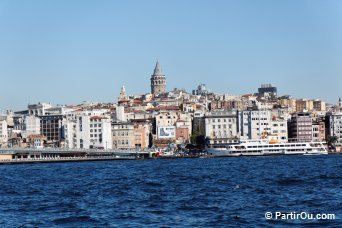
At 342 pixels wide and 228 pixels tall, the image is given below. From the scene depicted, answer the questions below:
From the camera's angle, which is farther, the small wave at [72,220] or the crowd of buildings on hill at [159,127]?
the crowd of buildings on hill at [159,127]

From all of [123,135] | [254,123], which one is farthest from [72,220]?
[123,135]

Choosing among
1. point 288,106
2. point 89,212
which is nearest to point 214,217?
point 89,212

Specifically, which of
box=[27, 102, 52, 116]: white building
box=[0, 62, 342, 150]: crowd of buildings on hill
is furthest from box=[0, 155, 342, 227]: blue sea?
box=[27, 102, 52, 116]: white building

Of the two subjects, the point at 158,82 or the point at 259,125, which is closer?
the point at 259,125

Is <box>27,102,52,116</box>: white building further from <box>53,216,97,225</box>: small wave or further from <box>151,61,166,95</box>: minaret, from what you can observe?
<box>53,216,97,225</box>: small wave

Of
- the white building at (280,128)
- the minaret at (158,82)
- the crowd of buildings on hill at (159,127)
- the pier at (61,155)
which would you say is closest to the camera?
the pier at (61,155)

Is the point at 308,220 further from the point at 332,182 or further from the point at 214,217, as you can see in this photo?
the point at 332,182

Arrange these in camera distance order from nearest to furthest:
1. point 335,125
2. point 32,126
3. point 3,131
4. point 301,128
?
point 301,128, point 335,125, point 3,131, point 32,126

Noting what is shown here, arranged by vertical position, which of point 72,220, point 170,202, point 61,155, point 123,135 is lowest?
point 72,220

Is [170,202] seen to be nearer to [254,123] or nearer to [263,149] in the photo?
[263,149]

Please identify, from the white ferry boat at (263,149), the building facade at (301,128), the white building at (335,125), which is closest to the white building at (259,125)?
the building facade at (301,128)

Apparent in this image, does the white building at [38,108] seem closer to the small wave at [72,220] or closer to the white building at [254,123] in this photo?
the white building at [254,123]

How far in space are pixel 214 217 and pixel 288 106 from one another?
371 feet

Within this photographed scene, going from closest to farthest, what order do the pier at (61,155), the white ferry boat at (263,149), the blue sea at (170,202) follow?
the blue sea at (170,202)
the pier at (61,155)
the white ferry boat at (263,149)
